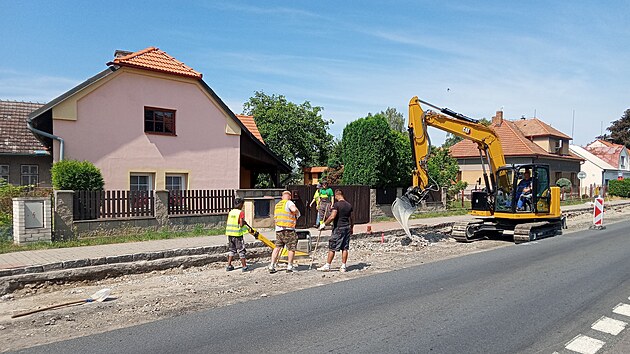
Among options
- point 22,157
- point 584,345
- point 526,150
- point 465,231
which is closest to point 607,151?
point 526,150

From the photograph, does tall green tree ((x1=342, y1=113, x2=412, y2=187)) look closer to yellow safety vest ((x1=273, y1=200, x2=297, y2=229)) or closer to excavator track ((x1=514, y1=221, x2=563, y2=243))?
excavator track ((x1=514, y1=221, x2=563, y2=243))

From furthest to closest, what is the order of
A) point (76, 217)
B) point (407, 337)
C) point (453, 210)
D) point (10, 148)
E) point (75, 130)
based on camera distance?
point (453, 210) < point (10, 148) < point (75, 130) < point (76, 217) < point (407, 337)

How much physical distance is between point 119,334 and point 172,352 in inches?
43.3

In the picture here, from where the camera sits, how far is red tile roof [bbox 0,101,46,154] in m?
17.7

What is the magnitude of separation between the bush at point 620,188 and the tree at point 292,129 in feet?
99.5

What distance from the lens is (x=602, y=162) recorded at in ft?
176

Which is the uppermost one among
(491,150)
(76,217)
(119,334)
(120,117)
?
(120,117)

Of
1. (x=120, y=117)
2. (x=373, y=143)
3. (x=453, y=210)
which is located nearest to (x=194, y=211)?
(x=120, y=117)

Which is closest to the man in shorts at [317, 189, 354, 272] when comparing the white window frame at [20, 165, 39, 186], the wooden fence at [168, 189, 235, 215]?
the wooden fence at [168, 189, 235, 215]

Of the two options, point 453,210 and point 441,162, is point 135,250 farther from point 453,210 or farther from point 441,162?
point 441,162

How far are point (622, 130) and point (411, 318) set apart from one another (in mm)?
74675

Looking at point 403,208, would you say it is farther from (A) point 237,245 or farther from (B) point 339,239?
(A) point 237,245

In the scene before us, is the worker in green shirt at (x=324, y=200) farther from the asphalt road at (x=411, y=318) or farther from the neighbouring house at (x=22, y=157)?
the neighbouring house at (x=22, y=157)

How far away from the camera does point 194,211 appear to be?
1477 cm
